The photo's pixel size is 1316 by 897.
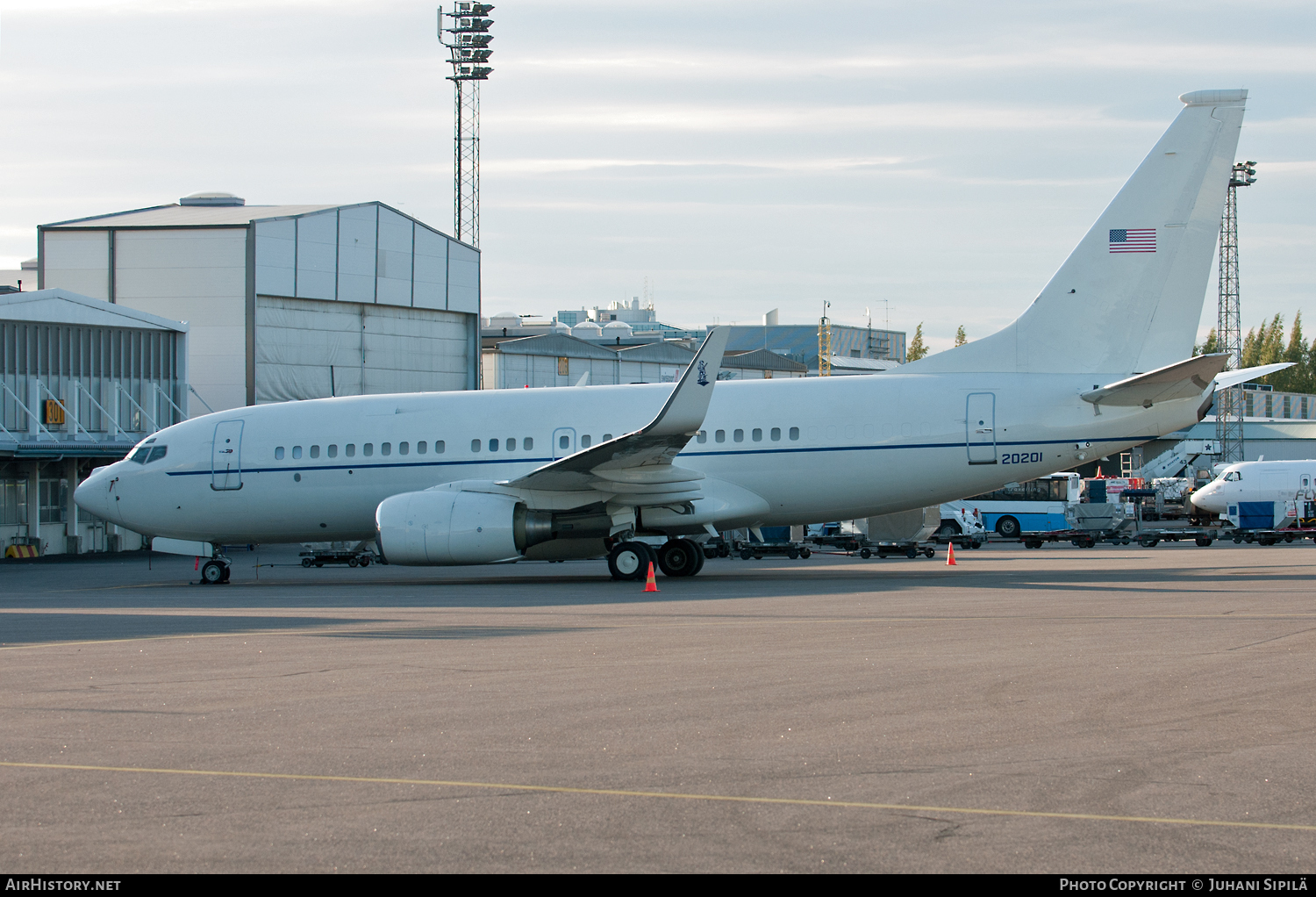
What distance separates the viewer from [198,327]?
1574 inches

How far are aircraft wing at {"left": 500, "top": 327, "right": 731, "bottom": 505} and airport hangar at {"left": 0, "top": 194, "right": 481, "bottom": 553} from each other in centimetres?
1768

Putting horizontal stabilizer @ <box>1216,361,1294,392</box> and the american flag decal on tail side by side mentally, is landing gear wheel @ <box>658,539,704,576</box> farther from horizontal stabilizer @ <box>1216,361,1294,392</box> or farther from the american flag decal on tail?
horizontal stabilizer @ <box>1216,361,1294,392</box>

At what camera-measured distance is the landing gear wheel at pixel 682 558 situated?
75.7 feet

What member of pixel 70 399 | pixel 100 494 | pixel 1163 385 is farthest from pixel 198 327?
pixel 1163 385

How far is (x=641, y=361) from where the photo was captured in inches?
2414

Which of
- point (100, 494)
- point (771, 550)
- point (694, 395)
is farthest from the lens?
point (771, 550)

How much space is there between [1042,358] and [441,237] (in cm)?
2840

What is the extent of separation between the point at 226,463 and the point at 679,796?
19762mm

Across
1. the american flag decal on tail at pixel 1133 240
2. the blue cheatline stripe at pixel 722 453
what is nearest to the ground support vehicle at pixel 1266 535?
the blue cheatline stripe at pixel 722 453

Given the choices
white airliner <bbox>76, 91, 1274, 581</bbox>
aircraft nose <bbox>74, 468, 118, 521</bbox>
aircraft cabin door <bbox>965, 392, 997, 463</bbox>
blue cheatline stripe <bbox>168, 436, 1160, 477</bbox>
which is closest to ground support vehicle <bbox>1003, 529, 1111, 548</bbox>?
white airliner <bbox>76, 91, 1274, 581</bbox>

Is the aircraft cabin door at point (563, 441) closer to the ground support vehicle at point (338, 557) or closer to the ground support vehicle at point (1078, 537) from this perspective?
the ground support vehicle at point (338, 557)

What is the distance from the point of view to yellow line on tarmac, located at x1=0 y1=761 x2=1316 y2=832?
546 cm

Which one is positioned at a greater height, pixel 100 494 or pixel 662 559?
pixel 100 494

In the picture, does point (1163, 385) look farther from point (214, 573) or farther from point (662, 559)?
point (214, 573)
